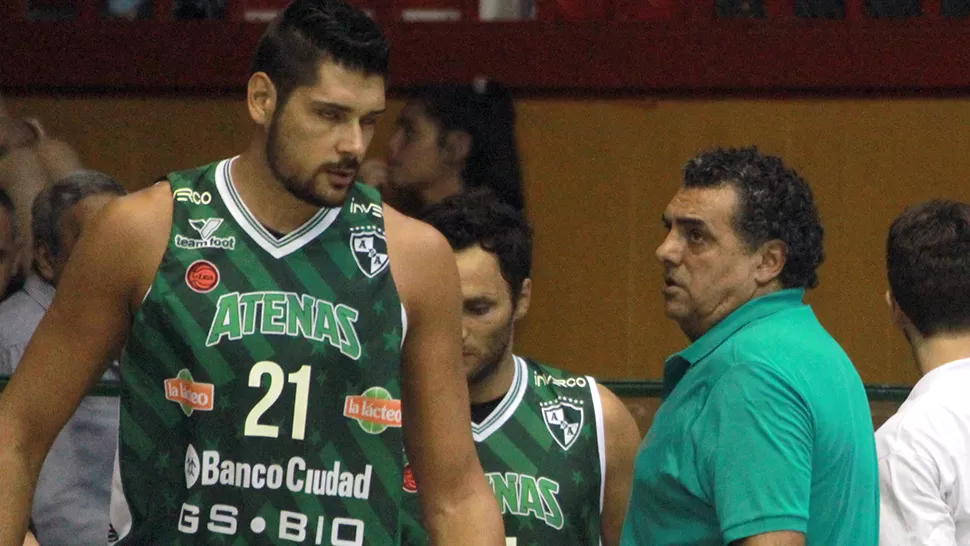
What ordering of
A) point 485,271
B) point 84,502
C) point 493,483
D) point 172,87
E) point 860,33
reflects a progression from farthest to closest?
point 172,87 < point 860,33 < point 84,502 < point 485,271 < point 493,483

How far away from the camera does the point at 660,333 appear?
6.43 m

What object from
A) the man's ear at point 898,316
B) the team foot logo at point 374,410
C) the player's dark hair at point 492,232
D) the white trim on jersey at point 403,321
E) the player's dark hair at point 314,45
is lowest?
the team foot logo at point 374,410

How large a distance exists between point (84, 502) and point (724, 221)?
7.38 ft

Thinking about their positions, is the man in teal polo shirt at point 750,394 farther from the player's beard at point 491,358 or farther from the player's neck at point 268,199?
the player's neck at point 268,199

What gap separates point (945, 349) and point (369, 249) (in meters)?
1.38

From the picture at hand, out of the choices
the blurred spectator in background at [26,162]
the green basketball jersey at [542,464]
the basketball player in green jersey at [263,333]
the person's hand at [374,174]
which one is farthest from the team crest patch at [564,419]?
the blurred spectator in background at [26,162]

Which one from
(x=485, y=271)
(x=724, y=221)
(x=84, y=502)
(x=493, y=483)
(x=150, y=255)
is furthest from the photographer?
(x=84, y=502)

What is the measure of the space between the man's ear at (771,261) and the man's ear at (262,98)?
1.02 meters

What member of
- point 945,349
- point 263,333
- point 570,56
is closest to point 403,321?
point 263,333

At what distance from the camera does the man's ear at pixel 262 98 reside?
301cm

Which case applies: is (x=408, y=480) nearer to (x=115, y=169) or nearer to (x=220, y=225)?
(x=220, y=225)

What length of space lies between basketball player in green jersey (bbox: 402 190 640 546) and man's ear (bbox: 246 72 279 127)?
47.0 inches

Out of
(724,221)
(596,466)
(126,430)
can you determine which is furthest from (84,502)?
(724,221)

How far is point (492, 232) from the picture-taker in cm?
428
